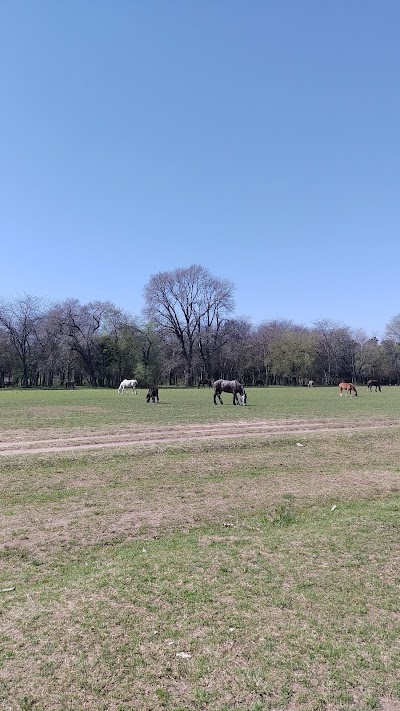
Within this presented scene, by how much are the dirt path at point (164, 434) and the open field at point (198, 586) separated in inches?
92.9

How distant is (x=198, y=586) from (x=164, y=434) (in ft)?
42.1

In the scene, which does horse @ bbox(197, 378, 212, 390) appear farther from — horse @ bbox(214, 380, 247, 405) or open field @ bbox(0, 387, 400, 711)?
open field @ bbox(0, 387, 400, 711)

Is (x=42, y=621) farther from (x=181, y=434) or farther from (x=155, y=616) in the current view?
(x=181, y=434)

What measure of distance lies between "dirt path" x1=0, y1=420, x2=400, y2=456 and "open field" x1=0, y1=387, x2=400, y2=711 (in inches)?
92.9

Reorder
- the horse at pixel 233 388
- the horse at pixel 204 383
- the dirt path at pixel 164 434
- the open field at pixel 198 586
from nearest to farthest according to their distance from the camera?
the open field at pixel 198 586, the dirt path at pixel 164 434, the horse at pixel 233 388, the horse at pixel 204 383

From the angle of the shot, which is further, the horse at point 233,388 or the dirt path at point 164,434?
the horse at point 233,388

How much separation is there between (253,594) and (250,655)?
47.4 inches

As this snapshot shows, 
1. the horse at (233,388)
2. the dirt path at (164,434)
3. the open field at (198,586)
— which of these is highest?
the horse at (233,388)

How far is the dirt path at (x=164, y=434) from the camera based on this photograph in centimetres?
1529

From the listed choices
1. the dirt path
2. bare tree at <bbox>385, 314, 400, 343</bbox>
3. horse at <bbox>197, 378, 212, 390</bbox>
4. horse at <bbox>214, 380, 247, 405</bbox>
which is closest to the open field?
the dirt path

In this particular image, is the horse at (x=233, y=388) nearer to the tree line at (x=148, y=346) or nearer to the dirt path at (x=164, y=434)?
the dirt path at (x=164, y=434)

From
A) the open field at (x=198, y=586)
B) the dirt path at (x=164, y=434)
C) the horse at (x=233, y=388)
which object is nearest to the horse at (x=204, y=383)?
the horse at (x=233, y=388)

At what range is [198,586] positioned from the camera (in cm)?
547

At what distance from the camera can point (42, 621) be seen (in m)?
4.70
